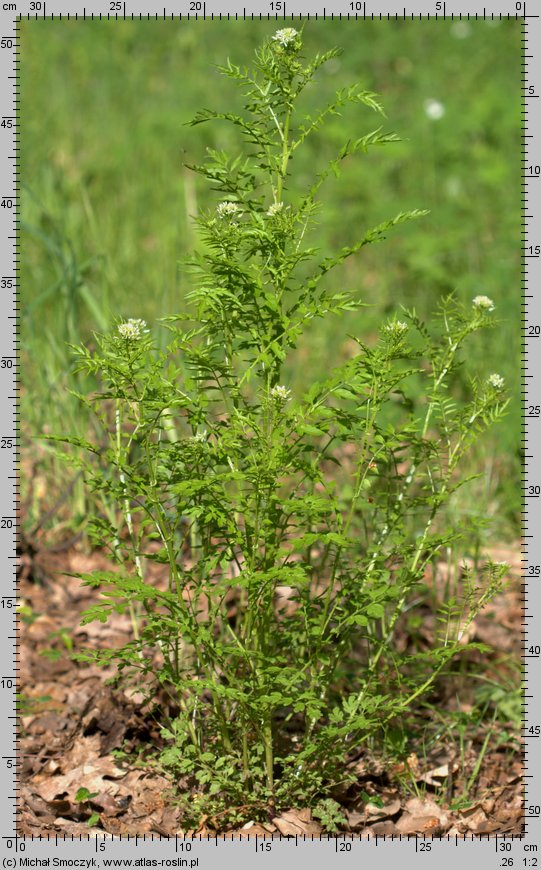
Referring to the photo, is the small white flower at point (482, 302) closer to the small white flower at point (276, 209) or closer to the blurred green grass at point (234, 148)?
the small white flower at point (276, 209)

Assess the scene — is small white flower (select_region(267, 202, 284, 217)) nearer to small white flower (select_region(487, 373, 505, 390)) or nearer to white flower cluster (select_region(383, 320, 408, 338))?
white flower cluster (select_region(383, 320, 408, 338))

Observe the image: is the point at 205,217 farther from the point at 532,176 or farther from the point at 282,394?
the point at 532,176

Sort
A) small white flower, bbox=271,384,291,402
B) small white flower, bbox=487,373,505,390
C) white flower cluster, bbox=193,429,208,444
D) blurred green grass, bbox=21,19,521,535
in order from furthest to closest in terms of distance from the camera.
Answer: blurred green grass, bbox=21,19,521,535 < small white flower, bbox=487,373,505,390 < white flower cluster, bbox=193,429,208,444 < small white flower, bbox=271,384,291,402

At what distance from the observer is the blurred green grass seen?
492cm

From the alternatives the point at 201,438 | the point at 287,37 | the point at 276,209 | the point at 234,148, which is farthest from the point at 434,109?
the point at 201,438

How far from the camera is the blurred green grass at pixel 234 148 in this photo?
194 inches

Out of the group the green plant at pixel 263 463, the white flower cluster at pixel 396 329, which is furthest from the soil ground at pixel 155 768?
the white flower cluster at pixel 396 329

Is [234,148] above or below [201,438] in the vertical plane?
above

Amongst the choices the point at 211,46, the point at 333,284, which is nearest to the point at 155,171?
the point at 333,284

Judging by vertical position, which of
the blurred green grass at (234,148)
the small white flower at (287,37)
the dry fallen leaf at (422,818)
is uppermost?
the blurred green grass at (234,148)

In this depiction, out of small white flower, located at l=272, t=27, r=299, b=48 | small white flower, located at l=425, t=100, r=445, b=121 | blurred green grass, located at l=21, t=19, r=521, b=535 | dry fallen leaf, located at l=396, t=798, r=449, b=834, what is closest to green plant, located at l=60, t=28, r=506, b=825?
small white flower, located at l=272, t=27, r=299, b=48

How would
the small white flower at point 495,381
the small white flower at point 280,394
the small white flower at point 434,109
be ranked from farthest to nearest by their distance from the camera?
the small white flower at point 434,109, the small white flower at point 495,381, the small white flower at point 280,394

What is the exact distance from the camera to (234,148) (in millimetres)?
7730

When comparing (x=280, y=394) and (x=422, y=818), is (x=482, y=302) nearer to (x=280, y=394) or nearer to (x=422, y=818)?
(x=280, y=394)
